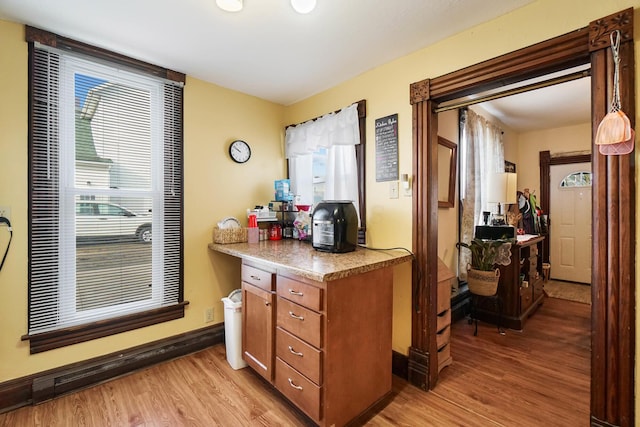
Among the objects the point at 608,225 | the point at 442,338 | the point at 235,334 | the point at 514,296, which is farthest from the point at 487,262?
the point at 235,334

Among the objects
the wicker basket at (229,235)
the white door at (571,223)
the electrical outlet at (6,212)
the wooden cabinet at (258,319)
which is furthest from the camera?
the white door at (571,223)

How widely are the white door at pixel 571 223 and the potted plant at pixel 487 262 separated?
103 inches

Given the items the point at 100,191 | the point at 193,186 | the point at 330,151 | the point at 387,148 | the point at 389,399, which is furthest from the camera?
the point at 330,151

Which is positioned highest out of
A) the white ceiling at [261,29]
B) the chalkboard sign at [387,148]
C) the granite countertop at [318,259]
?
the white ceiling at [261,29]

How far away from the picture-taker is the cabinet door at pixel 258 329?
6.02 feet

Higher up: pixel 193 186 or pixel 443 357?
pixel 193 186

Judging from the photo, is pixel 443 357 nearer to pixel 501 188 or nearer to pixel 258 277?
pixel 258 277

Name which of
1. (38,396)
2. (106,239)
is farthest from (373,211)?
(38,396)

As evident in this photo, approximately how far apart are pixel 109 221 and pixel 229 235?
0.87 meters

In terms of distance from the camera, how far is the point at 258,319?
1953 millimetres

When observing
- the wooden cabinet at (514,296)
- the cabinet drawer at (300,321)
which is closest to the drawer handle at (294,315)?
the cabinet drawer at (300,321)

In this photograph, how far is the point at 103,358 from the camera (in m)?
2.03

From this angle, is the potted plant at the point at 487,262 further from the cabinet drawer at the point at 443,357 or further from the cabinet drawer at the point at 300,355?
the cabinet drawer at the point at 300,355

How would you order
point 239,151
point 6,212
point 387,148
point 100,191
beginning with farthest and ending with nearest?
point 239,151 → point 387,148 → point 100,191 → point 6,212
